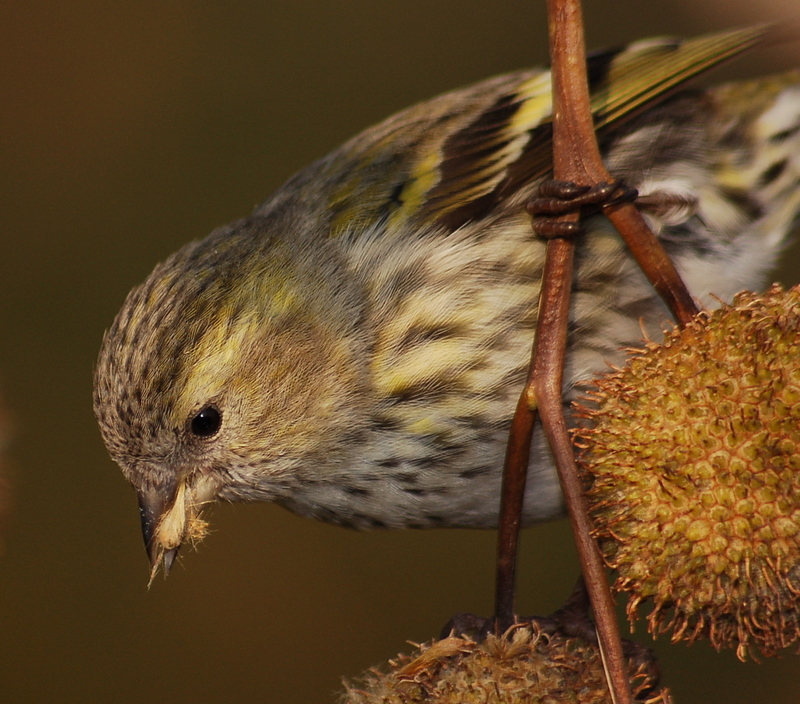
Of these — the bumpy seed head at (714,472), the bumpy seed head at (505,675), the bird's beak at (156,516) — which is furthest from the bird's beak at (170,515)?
the bumpy seed head at (714,472)

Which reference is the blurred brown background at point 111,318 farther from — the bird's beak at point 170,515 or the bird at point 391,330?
the bird's beak at point 170,515

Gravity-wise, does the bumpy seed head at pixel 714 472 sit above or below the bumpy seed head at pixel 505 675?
above

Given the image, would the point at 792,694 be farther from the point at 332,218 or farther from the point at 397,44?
the point at 397,44

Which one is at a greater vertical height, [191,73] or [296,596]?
[191,73]

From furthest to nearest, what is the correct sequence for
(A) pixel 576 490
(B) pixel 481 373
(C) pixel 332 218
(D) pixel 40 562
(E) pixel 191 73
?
(E) pixel 191 73 → (D) pixel 40 562 → (C) pixel 332 218 → (B) pixel 481 373 → (A) pixel 576 490

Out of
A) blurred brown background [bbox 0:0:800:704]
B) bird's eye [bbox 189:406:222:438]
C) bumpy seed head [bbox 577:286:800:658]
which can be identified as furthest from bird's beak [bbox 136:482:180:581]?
blurred brown background [bbox 0:0:800:704]

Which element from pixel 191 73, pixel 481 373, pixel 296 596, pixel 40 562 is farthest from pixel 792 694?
pixel 191 73

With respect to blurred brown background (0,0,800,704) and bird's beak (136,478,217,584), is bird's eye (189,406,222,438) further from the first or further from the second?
→ blurred brown background (0,0,800,704)
